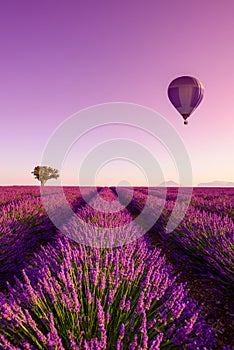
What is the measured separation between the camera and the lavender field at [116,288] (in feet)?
5.72

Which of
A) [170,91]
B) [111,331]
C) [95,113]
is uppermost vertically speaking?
[170,91]

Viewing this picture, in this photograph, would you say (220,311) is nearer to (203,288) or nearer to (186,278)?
(203,288)

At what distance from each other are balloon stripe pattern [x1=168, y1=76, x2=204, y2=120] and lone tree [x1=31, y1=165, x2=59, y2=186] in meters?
34.5

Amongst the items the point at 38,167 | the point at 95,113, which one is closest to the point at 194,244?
the point at 95,113

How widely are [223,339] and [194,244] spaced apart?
5.60 ft

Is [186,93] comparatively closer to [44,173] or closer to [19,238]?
[19,238]

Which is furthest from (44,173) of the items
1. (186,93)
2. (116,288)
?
(116,288)

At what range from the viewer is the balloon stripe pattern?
10852 millimetres

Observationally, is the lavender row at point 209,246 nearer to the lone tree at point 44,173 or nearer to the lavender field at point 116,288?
the lavender field at point 116,288

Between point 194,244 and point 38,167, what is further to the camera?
point 38,167

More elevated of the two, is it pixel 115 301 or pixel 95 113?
pixel 95 113

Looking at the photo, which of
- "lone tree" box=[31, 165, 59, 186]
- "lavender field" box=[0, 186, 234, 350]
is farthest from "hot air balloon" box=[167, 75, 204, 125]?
"lone tree" box=[31, 165, 59, 186]

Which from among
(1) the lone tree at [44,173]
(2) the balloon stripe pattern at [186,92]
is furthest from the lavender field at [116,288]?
(1) the lone tree at [44,173]

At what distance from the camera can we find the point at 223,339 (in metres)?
2.46
